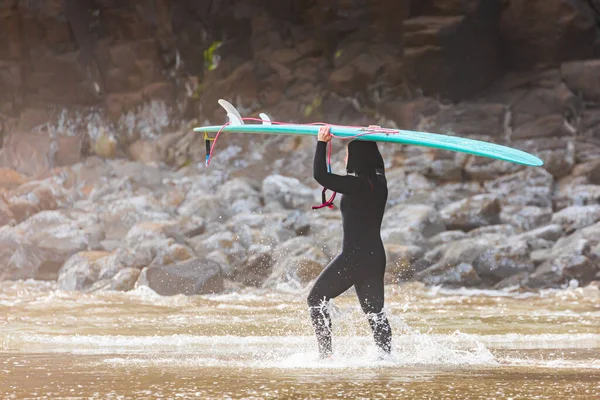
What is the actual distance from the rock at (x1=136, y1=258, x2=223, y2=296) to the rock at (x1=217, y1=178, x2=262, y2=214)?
420cm

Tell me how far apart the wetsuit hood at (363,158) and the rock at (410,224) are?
10.3 m

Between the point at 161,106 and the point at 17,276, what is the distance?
863 cm

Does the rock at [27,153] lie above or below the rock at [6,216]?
above

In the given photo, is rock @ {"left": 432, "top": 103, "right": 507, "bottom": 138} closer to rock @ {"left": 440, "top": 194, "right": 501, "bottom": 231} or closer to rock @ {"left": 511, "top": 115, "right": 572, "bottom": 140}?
rock @ {"left": 511, "top": 115, "right": 572, "bottom": 140}

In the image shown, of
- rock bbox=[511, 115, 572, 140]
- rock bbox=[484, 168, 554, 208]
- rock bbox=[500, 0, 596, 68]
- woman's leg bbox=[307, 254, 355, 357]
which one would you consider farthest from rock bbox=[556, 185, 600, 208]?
woman's leg bbox=[307, 254, 355, 357]

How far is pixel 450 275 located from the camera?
15.5 meters

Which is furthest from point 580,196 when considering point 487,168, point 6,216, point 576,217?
point 6,216

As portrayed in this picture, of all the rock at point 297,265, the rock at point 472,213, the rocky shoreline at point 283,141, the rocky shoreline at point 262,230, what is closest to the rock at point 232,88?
the rocky shoreline at point 283,141

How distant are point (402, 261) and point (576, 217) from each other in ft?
13.2

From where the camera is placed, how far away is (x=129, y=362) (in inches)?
266

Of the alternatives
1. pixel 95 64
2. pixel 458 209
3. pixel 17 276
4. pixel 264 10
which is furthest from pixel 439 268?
pixel 95 64

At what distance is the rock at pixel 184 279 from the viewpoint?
1478 centimetres

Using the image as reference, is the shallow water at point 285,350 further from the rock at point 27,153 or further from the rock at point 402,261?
the rock at point 27,153

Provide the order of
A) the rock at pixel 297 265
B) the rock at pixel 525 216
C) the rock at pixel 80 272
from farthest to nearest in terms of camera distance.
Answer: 1. the rock at pixel 525 216
2. the rock at pixel 80 272
3. the rock at pixel 297 265
